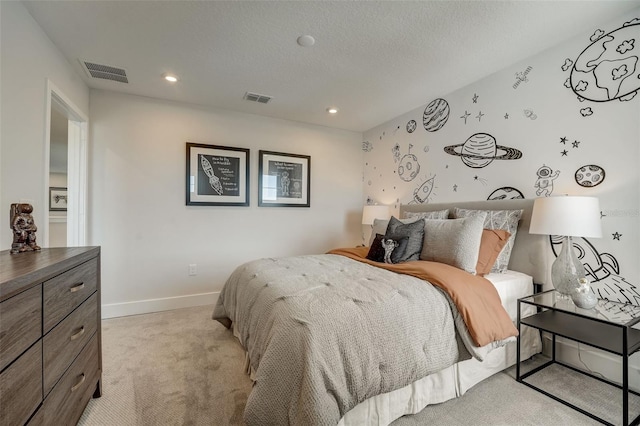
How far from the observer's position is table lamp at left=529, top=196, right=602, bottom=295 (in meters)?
1.66

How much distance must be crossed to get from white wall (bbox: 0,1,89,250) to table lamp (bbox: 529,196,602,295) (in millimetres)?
3246

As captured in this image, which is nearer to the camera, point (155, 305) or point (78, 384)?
point (78, 384)

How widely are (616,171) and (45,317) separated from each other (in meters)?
3.19

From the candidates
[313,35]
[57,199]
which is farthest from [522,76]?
[57,199]

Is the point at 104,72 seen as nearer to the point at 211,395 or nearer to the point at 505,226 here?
the point at 211,395

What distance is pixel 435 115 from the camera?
3064 millimetres

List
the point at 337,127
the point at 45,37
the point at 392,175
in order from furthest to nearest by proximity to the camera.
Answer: the point at 337,127, the point at 392,175, the point at 45,37

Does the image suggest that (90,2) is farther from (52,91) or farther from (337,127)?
(337,127)

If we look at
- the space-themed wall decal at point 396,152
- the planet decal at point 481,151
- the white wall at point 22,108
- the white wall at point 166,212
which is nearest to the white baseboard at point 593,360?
the planet decal at point 481,151

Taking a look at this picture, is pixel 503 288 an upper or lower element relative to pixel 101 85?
lower

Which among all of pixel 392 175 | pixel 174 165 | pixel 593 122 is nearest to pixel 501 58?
pixel 593 122

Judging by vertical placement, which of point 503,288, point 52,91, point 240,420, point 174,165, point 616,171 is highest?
point 52,91

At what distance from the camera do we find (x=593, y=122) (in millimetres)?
1913

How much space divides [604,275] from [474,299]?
1068mm
